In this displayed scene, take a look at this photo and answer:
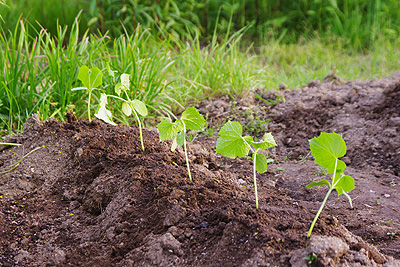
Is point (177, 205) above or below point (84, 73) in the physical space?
below

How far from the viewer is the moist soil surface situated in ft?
4.81

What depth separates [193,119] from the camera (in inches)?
76.0

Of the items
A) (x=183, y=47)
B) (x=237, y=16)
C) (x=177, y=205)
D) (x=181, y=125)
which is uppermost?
(x=181, y=125)

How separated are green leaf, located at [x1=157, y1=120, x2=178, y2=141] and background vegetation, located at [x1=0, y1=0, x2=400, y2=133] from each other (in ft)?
3.42

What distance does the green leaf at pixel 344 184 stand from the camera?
58.3 inches

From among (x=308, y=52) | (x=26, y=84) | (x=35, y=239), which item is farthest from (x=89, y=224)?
(x=308, y=52)

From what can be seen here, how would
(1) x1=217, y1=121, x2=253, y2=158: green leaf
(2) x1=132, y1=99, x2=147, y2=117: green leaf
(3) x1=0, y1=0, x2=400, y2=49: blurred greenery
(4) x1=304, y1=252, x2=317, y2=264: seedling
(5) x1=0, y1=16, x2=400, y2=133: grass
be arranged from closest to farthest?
(4) x1=304, y1=252, x2=317, y2=264: seedling, (1) x1=217, y1=121, x2=253, y2=158: green leaf, (2) x1=132, y1=99, x2=147, y2=117: green leaf, (5) x1=0, y1=16, x2=400, y2=133: grass, (3) x1=0, y1=0, x2=400, y2=49: blurred greenery

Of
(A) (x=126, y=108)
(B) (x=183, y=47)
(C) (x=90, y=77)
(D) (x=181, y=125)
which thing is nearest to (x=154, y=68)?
(B) (x=183, y=47)

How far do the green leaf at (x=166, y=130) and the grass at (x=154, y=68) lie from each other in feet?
2.13

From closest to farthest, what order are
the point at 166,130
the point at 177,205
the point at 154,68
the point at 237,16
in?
the point at 177,205 → the point at 166,130 → the point at 154,68 → the point at 237,16

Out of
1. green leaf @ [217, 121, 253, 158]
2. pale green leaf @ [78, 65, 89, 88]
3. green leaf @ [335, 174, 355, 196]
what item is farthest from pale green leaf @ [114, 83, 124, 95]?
green leaf @ [335, 174, 355, 196]

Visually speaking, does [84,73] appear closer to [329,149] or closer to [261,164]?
[261,164]

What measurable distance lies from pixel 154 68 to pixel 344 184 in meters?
2.12

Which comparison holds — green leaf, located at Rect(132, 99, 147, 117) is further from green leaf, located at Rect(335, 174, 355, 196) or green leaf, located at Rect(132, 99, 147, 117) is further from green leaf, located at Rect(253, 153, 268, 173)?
green leaf, located at Rect(335, 174, 355, 196)
